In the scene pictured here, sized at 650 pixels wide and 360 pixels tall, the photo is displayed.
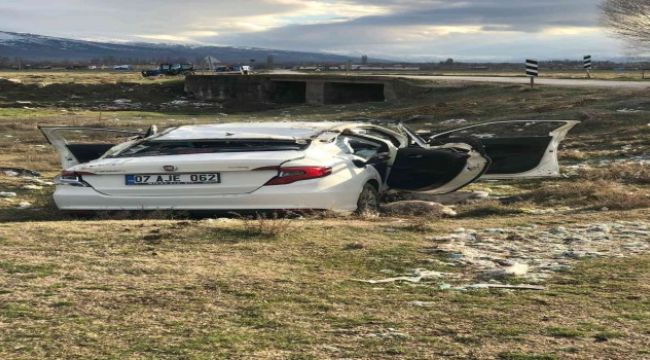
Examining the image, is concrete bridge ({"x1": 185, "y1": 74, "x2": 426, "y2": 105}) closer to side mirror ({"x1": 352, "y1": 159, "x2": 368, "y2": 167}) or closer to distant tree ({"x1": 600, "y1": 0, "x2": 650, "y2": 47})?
distant tree ({"x1": 600, "y1": 0, "x2": 650, "y2": 47})

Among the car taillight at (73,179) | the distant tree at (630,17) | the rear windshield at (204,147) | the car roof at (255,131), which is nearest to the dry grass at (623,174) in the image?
the car roof at (255,131)

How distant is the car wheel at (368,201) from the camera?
23.4ft

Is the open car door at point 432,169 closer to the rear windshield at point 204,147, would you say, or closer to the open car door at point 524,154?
the open car door at point 524,154

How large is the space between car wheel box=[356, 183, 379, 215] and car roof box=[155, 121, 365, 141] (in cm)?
74

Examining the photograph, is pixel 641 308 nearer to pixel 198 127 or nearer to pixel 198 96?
pixel 198 127

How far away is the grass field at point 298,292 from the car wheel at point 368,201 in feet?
1.12

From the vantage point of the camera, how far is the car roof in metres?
7.25

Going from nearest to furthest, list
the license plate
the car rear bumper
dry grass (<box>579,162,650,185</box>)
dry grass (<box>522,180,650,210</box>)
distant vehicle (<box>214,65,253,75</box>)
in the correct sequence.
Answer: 1. the car rear bumper
2. the license plate
3. dry grass (<box>522,180,650,210</box>)
4. dry grass (<box>579,162,650,185</box>)
5. distant vehicle (<box>214,65,253,75</box>)

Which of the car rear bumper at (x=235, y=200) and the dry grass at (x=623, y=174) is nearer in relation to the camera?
the car rear bumper at (x=235, y=200)

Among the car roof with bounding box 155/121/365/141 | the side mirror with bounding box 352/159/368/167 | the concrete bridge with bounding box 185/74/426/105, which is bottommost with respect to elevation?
the concrete bridge with bounding box 185/74/426/105

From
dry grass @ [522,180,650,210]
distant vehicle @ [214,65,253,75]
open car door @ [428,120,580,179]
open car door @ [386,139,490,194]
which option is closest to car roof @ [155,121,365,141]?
open car door @ [386,139,490,194]

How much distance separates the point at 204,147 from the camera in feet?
23.2

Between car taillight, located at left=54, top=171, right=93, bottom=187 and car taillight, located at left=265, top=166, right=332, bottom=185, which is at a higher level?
car taillight, located at left=265, top=166, right=332, bottom=185

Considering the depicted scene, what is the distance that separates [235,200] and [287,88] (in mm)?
43656
